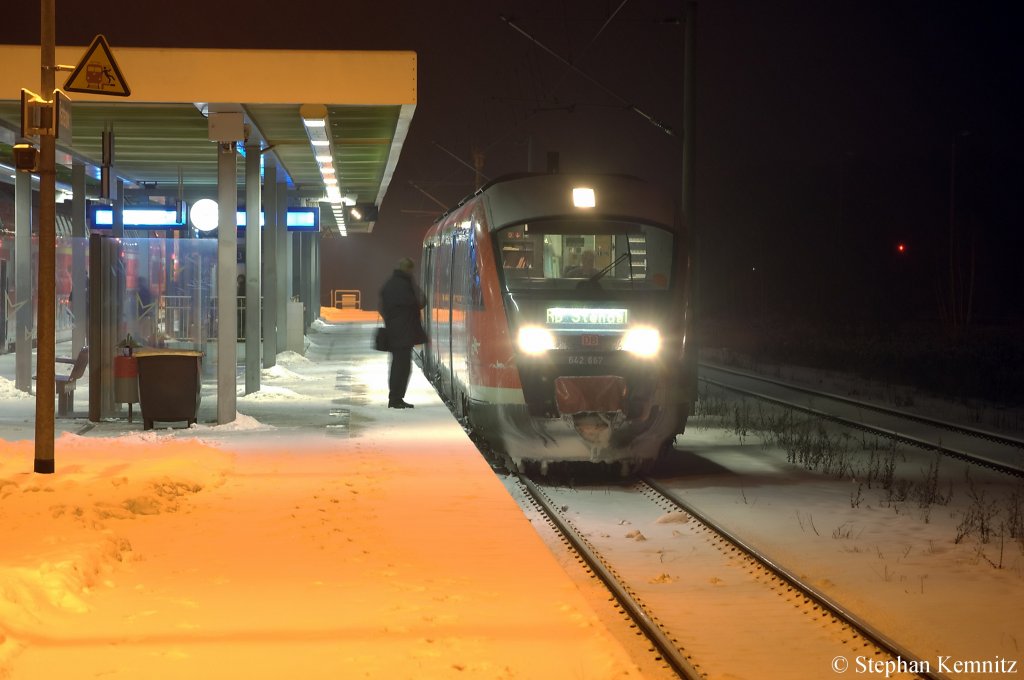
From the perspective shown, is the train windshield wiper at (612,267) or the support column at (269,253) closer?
the train windshield wiper at (612,267)

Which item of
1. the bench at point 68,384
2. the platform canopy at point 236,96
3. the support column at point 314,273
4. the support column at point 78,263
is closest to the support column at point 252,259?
the platform canopy at point 236,96

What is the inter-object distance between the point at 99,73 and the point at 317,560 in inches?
175

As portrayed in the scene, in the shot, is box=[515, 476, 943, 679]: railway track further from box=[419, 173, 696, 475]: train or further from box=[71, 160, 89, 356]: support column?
box=[71, 160, 89, 356]: support column

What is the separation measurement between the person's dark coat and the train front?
4.01 m

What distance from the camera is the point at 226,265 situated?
15.1m

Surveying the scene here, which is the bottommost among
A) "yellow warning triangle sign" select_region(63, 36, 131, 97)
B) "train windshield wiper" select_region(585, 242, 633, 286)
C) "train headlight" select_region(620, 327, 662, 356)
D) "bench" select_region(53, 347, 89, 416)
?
"bench" select_region(53, 347, 89, 416)

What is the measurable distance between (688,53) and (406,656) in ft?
48.3

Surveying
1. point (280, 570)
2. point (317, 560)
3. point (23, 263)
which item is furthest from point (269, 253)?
point (280, 570)

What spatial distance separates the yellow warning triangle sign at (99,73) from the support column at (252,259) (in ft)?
24.1

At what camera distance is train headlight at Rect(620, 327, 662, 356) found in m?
12.8

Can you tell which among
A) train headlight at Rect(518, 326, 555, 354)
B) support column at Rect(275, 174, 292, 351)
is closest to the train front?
train headlight at Rect(518, 326, 555, 354)

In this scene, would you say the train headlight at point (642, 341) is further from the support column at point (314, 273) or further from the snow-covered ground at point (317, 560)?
the support column at point (314, 273)

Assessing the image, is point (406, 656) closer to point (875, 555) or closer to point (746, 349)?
point (875, 555)

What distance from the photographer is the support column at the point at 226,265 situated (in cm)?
1510
